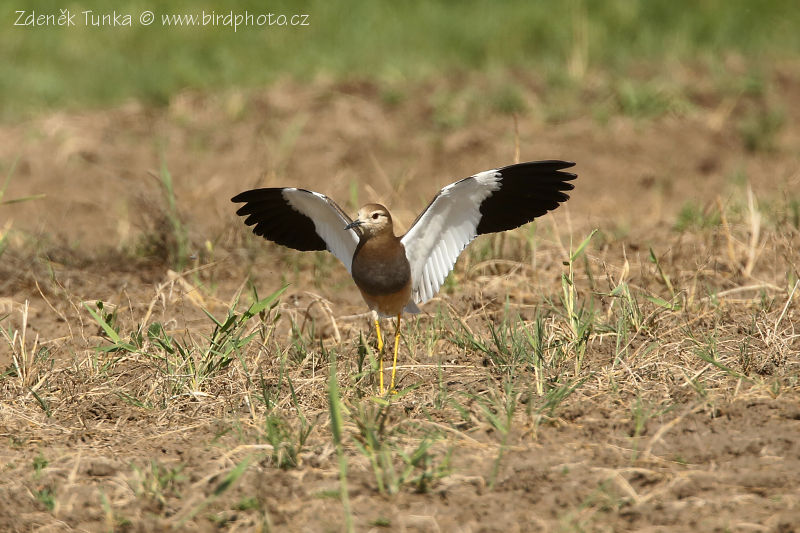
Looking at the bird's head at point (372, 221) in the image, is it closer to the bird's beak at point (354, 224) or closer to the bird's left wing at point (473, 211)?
the bird's beak at point (354, 224)

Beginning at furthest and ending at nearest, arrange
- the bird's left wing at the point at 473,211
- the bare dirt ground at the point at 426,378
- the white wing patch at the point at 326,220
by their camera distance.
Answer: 1. the white wing patch at the point at 326,220
2. the bird's left wing at the point at 473,211
3. the bare dirt ground at the point at 426,378

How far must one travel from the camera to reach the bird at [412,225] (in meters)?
4.09

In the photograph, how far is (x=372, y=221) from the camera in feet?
13.5

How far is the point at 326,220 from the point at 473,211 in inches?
25.7

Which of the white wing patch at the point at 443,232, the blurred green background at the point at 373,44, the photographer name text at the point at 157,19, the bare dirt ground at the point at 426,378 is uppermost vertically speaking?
the photographer name text at the point at 157,19

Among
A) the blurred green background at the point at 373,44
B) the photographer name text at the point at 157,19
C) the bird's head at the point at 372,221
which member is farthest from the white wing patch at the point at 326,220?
the photographer name text at the point at 157,19

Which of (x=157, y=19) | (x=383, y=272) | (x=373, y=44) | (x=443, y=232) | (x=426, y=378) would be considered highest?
(x=157, y=19)

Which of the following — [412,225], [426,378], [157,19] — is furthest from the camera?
[157,19]

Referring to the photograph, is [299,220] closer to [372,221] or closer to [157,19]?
[372,221]

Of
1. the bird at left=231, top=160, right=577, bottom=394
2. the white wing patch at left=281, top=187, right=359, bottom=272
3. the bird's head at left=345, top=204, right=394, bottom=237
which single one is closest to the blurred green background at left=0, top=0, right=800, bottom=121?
the white wing patch at left=281, top=187, right=359, bottom=272

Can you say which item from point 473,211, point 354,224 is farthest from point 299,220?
point 473,211

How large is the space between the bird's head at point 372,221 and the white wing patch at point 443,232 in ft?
0.46

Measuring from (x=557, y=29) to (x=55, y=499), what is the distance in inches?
303

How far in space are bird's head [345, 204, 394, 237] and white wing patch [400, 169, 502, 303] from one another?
0.14 metres
